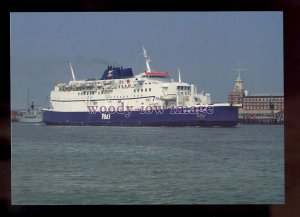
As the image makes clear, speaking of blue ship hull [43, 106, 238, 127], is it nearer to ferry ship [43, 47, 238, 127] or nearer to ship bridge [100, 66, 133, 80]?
ferry ship [43, 47, 238, 127]

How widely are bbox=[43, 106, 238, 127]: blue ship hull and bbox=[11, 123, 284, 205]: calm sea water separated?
0.11m

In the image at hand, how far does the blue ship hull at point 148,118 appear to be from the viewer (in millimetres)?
5914

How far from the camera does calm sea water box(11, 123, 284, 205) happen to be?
541 cm

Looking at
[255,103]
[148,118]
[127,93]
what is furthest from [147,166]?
[255,103]

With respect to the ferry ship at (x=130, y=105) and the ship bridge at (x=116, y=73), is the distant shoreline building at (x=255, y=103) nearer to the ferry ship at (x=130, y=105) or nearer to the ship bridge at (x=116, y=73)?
the ferry ship at (x=130, y=105)

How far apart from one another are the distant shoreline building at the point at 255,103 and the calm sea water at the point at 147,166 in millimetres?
147

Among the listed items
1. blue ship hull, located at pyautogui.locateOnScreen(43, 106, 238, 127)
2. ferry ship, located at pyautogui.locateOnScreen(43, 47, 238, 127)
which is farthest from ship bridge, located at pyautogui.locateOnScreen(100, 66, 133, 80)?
blue ship hull, located at pyautogui.locateOnScreen(43, 106, 238, 127)

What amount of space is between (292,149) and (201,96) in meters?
0.87

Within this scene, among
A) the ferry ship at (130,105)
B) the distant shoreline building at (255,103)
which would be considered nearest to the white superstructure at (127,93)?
the ferry ship at (130,105)

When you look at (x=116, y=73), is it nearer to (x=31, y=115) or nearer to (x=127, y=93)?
(x=127, y=93)
